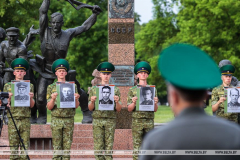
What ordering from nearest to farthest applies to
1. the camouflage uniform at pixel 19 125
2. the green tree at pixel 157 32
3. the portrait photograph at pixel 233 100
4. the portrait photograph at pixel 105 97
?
the portrait photograph at pixel 105 97 < the camouflage uniform at pixel 19 125 < the portrait photograph at pixel 233 100 < the green tree at pixel 157 32

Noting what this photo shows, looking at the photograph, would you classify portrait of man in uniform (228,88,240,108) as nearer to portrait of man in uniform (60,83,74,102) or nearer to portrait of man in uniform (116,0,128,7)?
portrait of man in uniform (60,83,74,102)

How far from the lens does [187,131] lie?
92.9 inches

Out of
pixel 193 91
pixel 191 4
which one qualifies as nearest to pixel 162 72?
pixel 193 91

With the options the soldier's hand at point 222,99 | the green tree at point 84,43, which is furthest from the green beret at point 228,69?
the green tree at point 84,43

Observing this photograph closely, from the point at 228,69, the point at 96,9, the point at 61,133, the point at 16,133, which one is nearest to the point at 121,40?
the point at 96,9

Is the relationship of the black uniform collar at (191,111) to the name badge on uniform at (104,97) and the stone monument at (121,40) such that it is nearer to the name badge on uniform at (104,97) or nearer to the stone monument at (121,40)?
the name badge on uniform at (104,97)

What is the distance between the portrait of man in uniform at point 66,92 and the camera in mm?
8562

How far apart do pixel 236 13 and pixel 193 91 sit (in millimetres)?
30126

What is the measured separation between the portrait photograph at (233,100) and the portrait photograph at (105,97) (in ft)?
6.80

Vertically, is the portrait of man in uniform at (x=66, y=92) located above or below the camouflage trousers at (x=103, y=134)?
above

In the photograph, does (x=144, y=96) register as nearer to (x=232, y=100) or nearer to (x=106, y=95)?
(x=106, y=95)

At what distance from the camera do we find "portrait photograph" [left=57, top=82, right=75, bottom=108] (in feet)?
28.0

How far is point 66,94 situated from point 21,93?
818 mm

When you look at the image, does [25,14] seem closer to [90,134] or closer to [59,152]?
[90,134]
